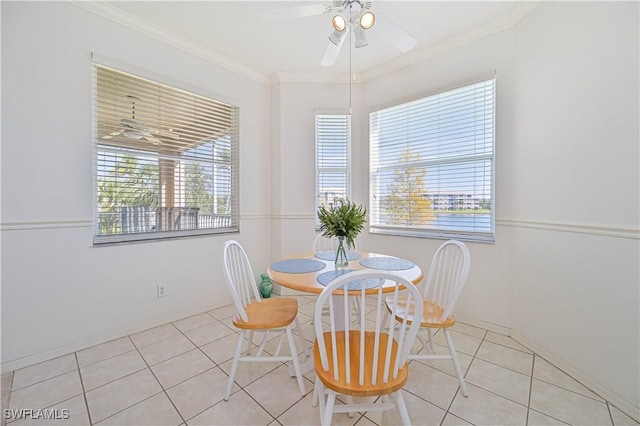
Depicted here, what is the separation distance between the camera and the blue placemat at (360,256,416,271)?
6.04 feet

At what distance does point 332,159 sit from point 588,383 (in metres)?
2.86

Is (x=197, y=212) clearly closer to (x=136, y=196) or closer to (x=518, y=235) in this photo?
(x=136, y=196)

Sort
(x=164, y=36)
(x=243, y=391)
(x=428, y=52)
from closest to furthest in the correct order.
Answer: (x=243, y=391)
(x=164, y=36)
(x=428, y=52)

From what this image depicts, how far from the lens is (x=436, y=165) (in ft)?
9.03

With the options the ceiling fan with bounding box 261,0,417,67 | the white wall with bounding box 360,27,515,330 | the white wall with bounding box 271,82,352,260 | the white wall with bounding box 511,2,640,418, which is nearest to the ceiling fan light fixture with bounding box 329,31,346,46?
the ceiling fan with bounding box 261,0,417,67

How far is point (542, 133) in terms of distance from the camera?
2.04m

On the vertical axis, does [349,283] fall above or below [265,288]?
above

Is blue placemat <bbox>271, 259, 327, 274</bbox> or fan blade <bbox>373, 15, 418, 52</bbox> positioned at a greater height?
fan blade <bbox>373, 15, 418, 52</bbox>

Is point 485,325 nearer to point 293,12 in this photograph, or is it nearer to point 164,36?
point 293,12

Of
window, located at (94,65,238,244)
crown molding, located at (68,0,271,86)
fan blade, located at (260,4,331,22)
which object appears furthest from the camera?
window, located at (94,65,238,244)

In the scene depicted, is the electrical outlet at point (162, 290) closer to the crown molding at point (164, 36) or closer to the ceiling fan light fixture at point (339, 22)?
the crown molding at point (164, 36)

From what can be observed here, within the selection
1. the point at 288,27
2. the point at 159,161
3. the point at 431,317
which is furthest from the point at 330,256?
the point at 288,27

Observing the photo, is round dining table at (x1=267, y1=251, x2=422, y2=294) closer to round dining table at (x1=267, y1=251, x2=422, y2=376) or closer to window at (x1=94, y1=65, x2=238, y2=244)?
round dining table at (x1=267, y1=251, x2=422, y2=376)

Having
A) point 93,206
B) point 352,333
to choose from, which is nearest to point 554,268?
point 352,333
